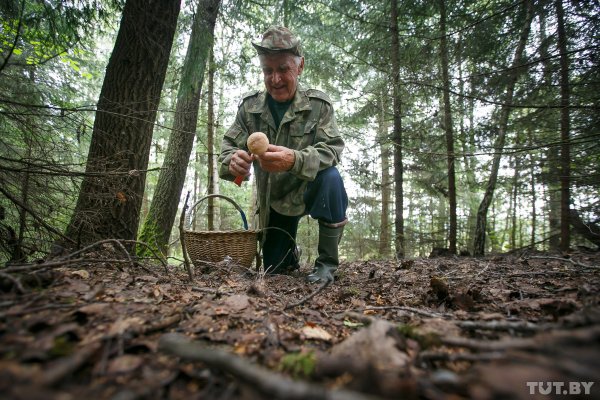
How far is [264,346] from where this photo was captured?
40.0 inches

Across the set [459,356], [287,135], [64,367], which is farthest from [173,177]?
[459,356]

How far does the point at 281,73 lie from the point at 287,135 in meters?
0.64

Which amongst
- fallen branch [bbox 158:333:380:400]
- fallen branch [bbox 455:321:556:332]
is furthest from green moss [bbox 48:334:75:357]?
fallen branch [bbox 455:321:556:332]

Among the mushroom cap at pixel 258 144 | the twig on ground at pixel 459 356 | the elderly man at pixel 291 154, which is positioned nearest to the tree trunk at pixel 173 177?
the elderly man at pixel 291 154

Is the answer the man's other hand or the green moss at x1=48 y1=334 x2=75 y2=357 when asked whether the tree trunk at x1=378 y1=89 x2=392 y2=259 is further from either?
the green moss at x1=48 y1=334 x2=75 y2=357

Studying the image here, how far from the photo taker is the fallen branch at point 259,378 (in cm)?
51

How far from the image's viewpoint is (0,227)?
6.28 feet

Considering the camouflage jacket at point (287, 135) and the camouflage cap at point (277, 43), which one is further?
the camouflage jacket at point (287, 135)

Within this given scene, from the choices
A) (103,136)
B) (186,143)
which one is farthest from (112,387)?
(186,143)

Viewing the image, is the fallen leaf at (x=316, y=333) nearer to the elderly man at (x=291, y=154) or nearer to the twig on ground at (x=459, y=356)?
the twig on ground at (x=459, y=356)

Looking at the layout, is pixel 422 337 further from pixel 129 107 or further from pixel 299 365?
pixel 129 107

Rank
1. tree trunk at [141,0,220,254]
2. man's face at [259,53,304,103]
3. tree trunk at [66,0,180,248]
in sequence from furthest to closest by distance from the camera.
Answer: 1. tree trunk at [141,0,220,254]
2. man's face at [259,53,304,103]
3. tree trunk at [66,0,180,248]

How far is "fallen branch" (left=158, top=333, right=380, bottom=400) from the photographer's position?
0.51 m

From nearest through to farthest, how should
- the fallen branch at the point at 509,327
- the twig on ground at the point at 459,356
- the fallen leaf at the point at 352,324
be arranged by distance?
the twig on ground at the point at 459,356 → the fallen branch at the point at 509,327 → the fallen leaf at the point at 352,324
